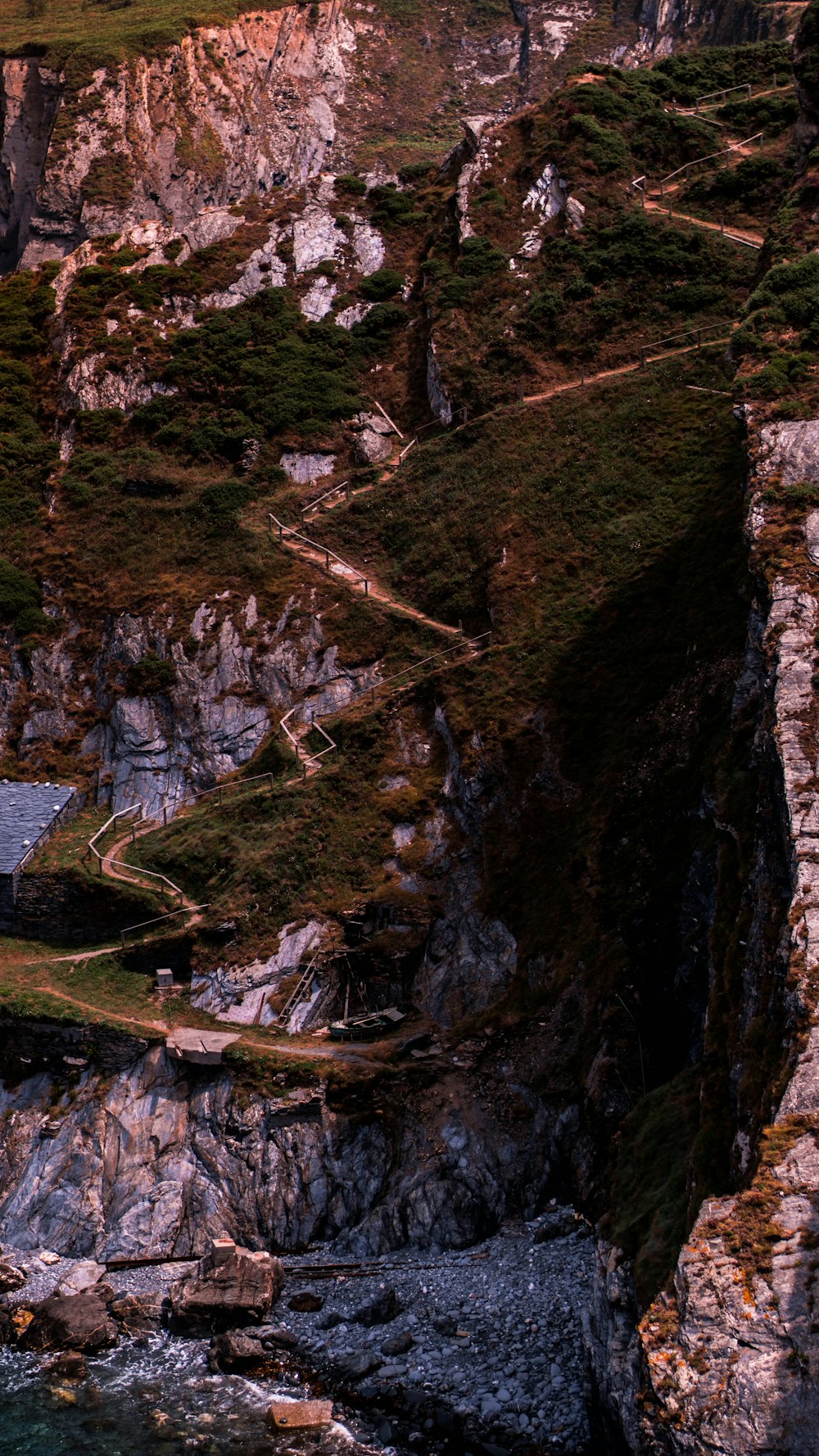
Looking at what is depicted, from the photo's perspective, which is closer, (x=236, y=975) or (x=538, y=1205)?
(x=538, y=1205)

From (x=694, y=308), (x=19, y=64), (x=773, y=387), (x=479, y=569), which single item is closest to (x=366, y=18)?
(x=19, y=64)

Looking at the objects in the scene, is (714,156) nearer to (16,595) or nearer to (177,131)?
(16,595)

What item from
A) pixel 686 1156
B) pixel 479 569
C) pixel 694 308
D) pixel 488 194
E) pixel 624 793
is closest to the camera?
pixel 686 1156

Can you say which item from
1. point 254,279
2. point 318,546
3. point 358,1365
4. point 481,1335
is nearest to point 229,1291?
point 358,1365

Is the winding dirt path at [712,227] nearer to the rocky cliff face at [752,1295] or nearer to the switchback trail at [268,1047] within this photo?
the switchback trail at [268,1047]

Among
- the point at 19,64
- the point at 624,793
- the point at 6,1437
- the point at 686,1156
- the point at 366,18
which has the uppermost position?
the point at 366,18

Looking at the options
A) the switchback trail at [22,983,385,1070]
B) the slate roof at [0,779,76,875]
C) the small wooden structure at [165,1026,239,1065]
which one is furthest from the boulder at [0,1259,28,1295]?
the slate roof at [0,779,76,875]

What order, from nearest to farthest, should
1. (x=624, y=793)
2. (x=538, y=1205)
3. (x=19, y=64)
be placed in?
(x=538, y=1205) → (x=624, y=793) → (x=19, y=64)

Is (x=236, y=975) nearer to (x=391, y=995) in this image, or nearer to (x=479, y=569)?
(x=391, y=995)
